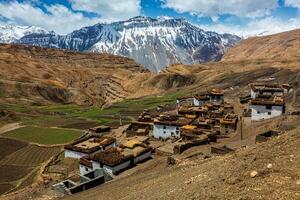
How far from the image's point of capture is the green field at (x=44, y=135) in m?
83.4

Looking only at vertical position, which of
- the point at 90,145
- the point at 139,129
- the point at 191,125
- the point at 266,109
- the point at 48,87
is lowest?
the point at 90,145

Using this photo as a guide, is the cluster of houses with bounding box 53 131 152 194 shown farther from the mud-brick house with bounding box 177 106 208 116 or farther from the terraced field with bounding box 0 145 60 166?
the mud-brick house with bounding box 177 106 208 116

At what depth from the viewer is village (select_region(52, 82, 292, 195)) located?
45.6m

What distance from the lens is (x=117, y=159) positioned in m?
47.3

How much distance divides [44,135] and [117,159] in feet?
152

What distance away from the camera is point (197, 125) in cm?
6494

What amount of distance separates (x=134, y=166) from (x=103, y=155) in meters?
4.05

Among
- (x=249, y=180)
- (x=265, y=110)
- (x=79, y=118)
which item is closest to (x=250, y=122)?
(x=265, y=110)

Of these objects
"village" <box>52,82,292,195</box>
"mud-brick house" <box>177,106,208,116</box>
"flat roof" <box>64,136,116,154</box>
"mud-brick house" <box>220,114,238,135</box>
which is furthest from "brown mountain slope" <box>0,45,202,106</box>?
"mud-brick house" <box>220,114,238,135</box>

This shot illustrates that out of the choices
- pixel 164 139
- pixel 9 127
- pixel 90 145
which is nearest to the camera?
pixel 90 145

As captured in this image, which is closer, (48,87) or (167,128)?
(167,128)

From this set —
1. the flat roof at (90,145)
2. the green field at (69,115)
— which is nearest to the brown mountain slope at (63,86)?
the green field at (69,115)

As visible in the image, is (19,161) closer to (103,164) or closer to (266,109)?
(103,164)

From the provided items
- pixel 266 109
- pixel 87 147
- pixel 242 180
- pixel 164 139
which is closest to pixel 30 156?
pixel 87 147
